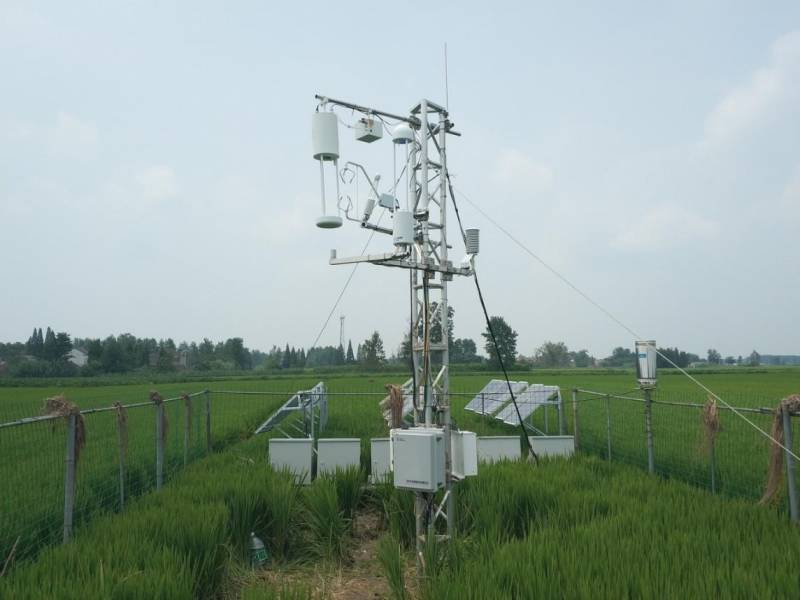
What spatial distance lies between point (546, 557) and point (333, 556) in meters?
2.97

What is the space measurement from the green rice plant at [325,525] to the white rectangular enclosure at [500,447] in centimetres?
404

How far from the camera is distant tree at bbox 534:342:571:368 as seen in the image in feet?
441

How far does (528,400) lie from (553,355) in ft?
407

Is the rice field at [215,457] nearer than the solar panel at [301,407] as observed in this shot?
Yes

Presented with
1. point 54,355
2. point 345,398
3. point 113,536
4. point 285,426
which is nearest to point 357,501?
point 113,536

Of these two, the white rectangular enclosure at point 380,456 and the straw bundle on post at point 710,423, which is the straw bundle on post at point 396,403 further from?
the straw bundle on post at point 710,423

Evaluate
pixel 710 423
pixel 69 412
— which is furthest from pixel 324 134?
pixel 710 423

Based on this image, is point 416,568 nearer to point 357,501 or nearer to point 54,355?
point 357,501

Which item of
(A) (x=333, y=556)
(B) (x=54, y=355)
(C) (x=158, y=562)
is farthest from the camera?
(B) (x=54, y=355)

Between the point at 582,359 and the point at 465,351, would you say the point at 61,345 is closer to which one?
the point at 465,351

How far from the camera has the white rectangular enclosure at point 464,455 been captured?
6.47 meters

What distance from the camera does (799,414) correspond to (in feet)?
19.8

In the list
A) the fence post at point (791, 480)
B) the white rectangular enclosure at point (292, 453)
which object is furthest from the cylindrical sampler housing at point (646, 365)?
the white rectangular enclosure at point (292, 453)

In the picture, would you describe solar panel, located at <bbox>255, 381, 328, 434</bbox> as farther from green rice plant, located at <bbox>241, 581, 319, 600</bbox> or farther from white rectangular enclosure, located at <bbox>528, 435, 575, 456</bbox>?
green rice plant, located at <bbox>241, 581, 319, 600</bbox>
